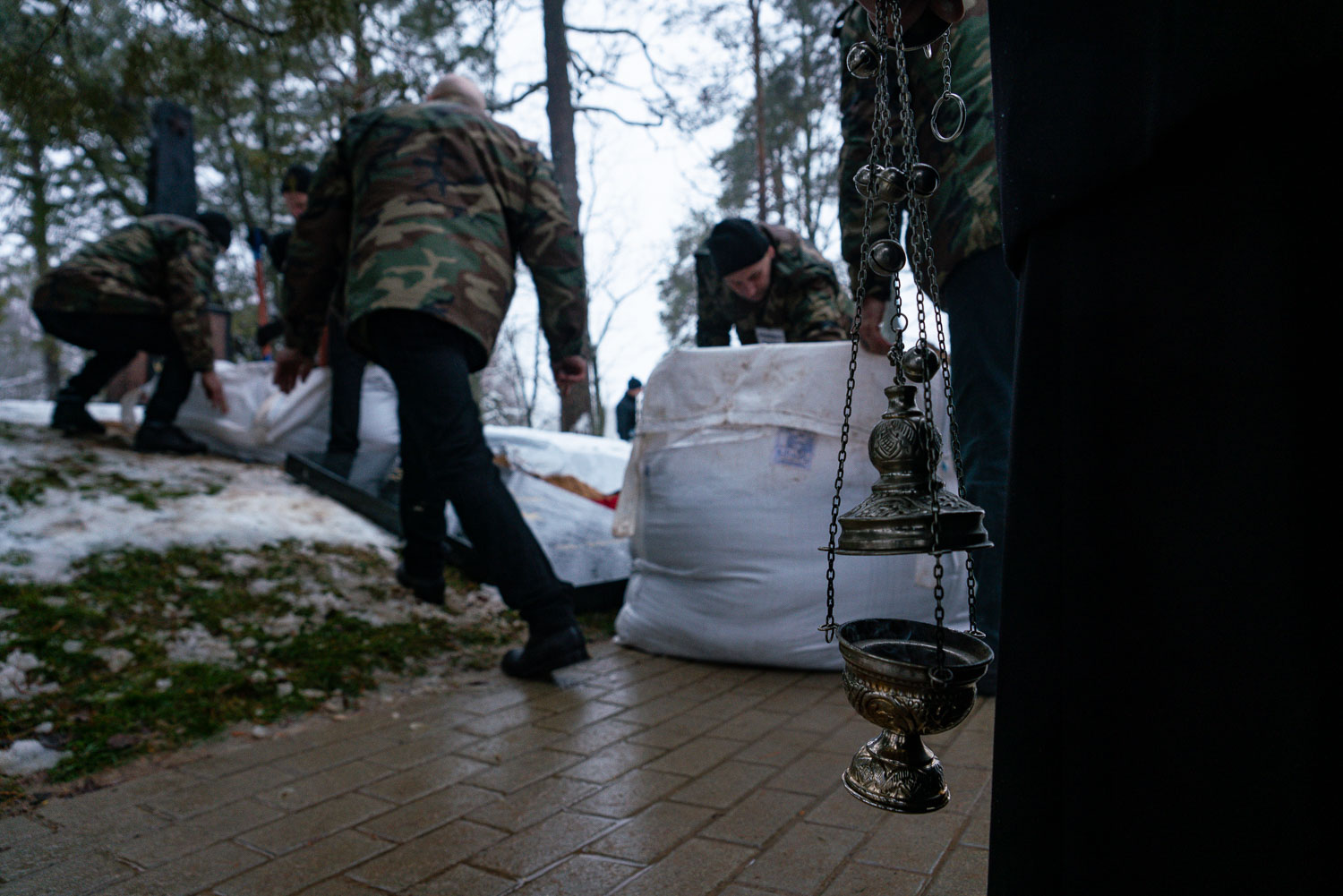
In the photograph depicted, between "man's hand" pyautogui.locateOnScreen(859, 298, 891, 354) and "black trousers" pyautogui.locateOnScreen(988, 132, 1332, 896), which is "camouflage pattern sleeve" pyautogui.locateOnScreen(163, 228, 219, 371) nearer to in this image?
"man's hand" pyautogui.locateOnScreen(859, 298, 891, 354)

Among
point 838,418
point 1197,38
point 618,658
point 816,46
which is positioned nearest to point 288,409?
point 618,658

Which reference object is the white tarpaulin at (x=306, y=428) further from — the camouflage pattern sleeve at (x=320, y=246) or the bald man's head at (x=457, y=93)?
the bald man's head at (x=457, y=93)

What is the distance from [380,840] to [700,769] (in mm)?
770

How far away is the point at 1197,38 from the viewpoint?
70 cm

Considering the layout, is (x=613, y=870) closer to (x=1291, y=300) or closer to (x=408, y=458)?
(x=1291, y=300)

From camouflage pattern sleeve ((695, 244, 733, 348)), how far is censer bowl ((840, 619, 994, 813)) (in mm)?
3328

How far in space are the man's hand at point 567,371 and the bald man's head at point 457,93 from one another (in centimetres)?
112

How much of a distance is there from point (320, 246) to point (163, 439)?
347 centimetres

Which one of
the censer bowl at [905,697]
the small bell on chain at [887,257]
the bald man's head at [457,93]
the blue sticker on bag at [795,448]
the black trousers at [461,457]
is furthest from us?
the bald man's head at [457,93]

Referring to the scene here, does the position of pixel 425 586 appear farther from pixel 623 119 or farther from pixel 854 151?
pixel 623 119

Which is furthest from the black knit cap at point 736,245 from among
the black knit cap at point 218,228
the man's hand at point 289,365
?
the black knit cap at point 218,228

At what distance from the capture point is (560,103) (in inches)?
379

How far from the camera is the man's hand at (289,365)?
349 cm

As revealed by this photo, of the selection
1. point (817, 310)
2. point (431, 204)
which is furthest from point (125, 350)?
point (817, 310)
